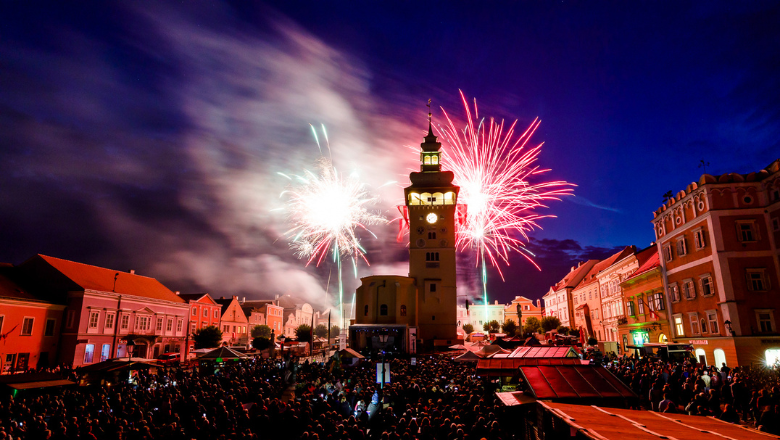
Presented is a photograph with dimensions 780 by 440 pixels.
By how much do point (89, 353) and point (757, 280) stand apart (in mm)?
54005

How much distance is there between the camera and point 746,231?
27.3m

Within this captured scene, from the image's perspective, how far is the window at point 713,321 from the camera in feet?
91.2

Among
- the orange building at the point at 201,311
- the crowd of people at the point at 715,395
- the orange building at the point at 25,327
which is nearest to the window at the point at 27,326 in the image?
the orange building at the point at 25,327

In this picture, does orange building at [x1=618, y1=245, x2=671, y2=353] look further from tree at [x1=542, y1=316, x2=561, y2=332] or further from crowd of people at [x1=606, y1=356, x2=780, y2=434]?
tree at [x1=542, y1=316, x2=561, y2=332]

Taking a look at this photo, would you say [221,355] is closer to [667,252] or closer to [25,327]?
[25,327]

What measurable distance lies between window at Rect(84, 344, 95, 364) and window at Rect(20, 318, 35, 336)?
530cm

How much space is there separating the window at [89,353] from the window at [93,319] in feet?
5.78

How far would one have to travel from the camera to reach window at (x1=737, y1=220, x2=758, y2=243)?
89.2 ft

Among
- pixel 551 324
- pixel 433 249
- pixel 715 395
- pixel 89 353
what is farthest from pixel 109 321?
pixel 551 324

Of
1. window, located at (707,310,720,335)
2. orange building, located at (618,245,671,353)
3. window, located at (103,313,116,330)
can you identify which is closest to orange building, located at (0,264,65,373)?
window, located at (103,313,116,330)

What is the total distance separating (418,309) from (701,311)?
38.3m

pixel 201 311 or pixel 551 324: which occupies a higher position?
pixel 201 311

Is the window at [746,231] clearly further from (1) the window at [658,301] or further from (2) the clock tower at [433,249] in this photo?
(2) the clock tower at [433,249]

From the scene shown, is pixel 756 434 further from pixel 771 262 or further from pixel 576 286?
pixel 576 286
